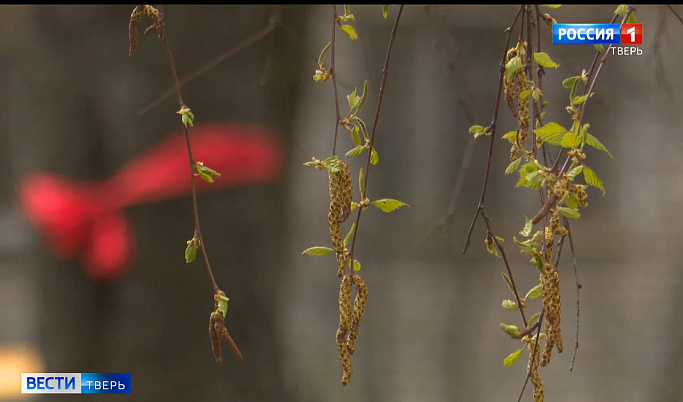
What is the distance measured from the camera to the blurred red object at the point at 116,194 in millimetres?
755

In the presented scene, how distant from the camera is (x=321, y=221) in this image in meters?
2.74

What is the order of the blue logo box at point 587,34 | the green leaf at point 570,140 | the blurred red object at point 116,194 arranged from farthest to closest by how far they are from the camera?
the blurred red object at point 116,194 → the blue logo box at point 587,34 → the green leaf at point 570,140

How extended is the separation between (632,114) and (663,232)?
44cm

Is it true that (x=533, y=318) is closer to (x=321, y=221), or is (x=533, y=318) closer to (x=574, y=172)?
(x=574, y=172)

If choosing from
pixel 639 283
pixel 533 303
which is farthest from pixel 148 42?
pixel 639 283

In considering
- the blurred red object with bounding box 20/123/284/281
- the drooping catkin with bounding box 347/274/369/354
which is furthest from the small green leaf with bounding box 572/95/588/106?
the blurred red object with bounding box 20/123/284/281

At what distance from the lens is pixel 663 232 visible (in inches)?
106

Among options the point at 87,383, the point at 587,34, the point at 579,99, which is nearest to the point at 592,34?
the point at 587,34

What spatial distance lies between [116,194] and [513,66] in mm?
533

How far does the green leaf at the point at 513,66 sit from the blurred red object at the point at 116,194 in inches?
18.8

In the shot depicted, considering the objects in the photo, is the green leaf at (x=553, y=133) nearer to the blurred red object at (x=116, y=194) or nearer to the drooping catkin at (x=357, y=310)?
the drooping catkin at (x=357, y=310)

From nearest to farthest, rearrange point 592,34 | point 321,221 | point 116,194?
point 592,34
point 116,194
point 321,221

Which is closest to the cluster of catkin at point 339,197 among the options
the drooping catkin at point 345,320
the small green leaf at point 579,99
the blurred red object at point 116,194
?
the drooping catkin at point 345,320

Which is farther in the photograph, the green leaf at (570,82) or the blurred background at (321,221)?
the blurred background at (321,221)
